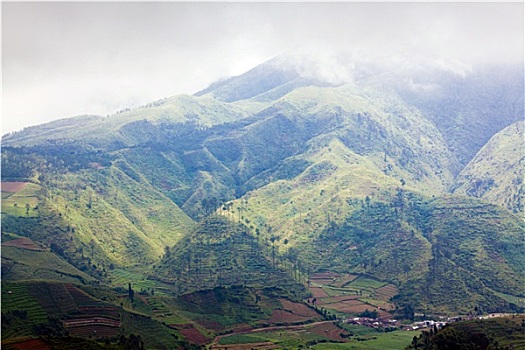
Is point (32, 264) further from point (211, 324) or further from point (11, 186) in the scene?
point (11, 186)

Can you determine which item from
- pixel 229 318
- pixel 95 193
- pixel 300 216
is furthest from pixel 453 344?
pixel 95 193

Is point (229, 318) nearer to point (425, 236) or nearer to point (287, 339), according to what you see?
point (287, 339)

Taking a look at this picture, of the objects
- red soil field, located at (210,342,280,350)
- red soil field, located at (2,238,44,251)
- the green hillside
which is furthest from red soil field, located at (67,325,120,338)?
red soil field, located at (2,238,44,251)

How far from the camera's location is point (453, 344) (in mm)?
93750

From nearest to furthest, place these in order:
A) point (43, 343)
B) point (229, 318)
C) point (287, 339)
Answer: point (43, 343), point (287, 339), point (229, 318)

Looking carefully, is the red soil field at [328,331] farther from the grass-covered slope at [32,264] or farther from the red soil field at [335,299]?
the grass-covered slope at [32,264]

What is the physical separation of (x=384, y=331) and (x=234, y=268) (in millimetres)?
42453

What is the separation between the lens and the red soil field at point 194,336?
107981mm

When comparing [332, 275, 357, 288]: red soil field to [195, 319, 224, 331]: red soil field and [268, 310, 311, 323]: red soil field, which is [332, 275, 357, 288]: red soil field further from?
[195, 319, 224, 331]: red soil field

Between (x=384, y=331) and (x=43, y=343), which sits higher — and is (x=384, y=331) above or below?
below

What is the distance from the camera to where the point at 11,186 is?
17112cm

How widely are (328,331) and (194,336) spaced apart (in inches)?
991

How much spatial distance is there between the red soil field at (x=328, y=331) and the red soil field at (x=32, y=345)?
50136mm

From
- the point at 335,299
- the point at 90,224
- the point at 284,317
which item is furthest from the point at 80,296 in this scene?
the point at 90,224
